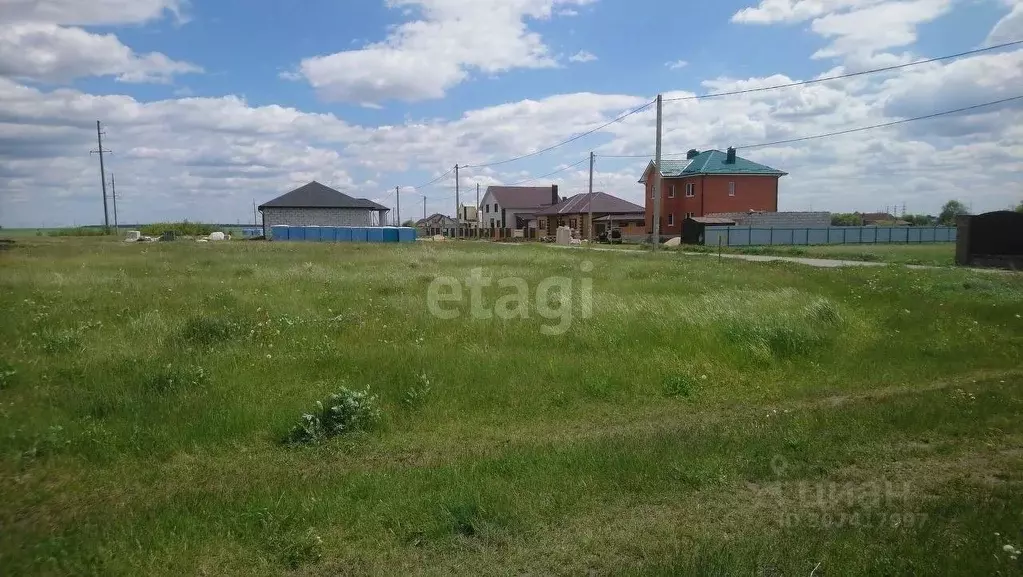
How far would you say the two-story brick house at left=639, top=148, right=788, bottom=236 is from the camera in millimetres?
53969

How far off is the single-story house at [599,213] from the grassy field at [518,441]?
54.1 meters

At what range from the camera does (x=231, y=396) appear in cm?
696

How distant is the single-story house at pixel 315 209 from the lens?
224 feet

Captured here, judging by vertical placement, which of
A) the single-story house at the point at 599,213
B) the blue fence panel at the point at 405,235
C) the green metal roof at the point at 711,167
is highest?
the green metal roof at the point at 711,167

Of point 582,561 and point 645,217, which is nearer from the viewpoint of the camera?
point 582,561

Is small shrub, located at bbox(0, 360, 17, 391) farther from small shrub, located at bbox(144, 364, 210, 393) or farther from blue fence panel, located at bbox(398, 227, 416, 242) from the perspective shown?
blue fence panel, located at bbox(398, 227, 416, 242)

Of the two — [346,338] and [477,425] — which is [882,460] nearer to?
[477,425]

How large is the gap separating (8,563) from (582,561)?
10.6ft

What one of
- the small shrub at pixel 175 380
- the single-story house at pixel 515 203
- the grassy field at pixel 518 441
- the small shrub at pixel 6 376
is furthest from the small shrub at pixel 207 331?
the single-story house at pixel 515 203

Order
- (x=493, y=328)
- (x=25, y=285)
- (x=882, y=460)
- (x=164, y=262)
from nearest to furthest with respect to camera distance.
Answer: (x=882, y=460) → (x=493, y=328) → (x=25, y=285) → (x=164, y=262)

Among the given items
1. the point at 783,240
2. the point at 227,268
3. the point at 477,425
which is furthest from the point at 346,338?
the point at 783,240

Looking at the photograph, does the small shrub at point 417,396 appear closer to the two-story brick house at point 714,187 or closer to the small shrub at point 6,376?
the small shrub at point 6,376

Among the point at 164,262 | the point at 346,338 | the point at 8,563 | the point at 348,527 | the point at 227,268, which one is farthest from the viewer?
the point at 164,262

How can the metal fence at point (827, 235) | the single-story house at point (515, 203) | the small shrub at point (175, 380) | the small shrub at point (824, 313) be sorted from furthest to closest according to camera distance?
the single-story house at point (515, 203) → the metal fence at point (827, 235) → the small shrub at point (824, 313) → the small shrub at point (175, 380)
